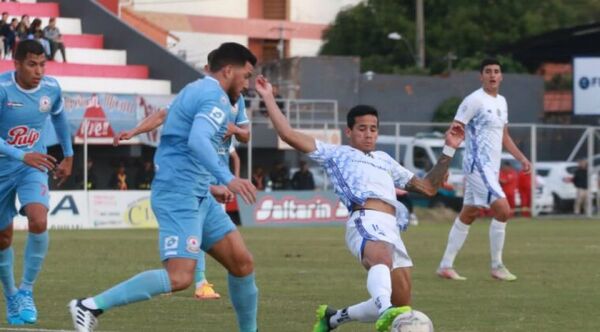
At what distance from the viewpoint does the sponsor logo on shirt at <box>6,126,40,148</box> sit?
1192cm

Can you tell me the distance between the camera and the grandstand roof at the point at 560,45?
172 feet

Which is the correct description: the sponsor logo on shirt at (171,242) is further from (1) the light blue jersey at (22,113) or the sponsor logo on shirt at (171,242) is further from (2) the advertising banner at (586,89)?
(2) the advertising banner at (586,89)

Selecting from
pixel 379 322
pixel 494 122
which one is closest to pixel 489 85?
pixel 494 122

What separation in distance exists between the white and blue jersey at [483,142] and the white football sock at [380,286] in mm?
6513

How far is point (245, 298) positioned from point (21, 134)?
3088mm

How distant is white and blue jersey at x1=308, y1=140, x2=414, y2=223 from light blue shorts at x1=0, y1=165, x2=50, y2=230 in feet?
8.86

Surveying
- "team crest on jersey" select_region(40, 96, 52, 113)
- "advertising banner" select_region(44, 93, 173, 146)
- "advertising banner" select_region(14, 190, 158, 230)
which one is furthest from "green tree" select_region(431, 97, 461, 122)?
"team crest on jersey" select_region(40, 96, 52, 113)

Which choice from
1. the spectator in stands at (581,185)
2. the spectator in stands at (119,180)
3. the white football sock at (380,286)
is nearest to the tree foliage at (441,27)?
the spectator in stands at (581,185)

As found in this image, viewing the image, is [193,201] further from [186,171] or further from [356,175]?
[356,175]

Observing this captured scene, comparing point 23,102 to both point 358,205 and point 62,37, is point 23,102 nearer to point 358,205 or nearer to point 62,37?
point 358,205

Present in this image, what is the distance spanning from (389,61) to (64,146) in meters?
64.4

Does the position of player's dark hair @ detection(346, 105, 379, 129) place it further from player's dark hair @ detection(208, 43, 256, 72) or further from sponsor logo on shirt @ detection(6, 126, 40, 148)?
sponsor logo on shirt @ detection(6, 126, 40, 148)

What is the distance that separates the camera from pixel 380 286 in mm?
9852

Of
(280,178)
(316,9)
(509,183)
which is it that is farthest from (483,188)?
(316,9)
